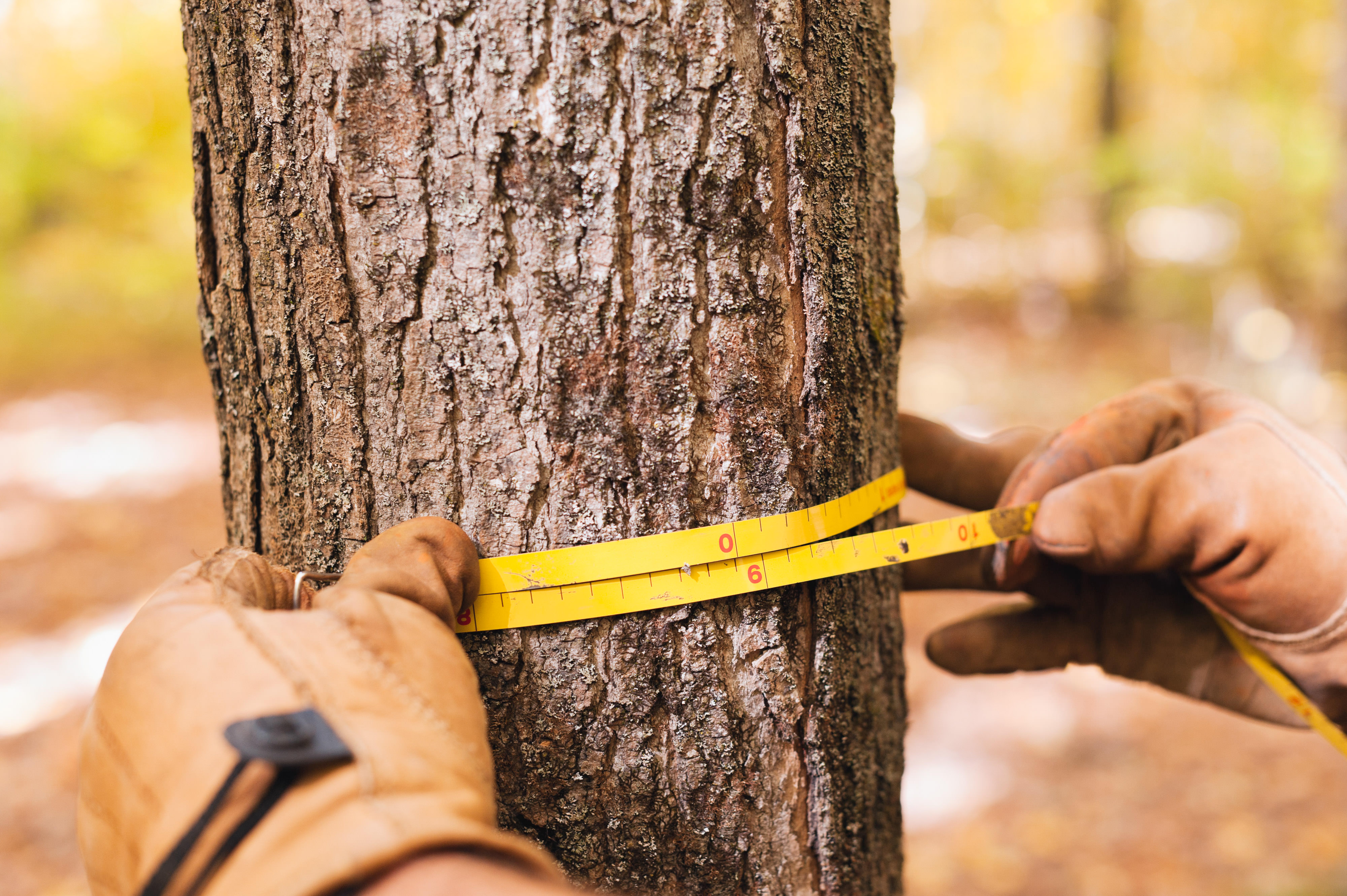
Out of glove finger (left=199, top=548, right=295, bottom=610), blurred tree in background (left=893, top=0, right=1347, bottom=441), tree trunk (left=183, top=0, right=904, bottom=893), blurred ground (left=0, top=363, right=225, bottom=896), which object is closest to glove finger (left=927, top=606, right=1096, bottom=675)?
tree trunk (left=183, top=0, right=904, bottom=893)

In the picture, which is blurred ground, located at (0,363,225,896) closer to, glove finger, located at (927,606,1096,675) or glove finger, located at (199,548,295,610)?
glove finger, located at (199,548,295,610)

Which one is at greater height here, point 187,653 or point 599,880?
point 187,653

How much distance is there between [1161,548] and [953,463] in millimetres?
428

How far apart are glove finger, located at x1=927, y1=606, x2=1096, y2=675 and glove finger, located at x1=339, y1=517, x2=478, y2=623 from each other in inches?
42.7

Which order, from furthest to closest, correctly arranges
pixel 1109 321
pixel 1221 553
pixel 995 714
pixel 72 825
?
pixel 1109 321 < pixel 995 714 < pixel 72 825 < pixel 1221 553

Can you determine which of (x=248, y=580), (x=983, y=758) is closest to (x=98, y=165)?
(x=983, y=758)

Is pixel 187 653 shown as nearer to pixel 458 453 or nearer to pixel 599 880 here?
pixel 458 453

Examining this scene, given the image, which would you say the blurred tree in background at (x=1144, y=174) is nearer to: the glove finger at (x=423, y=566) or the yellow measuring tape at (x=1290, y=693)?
the yellow measuring tape at (x=1290, y=693)

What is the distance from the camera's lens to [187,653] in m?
0.82

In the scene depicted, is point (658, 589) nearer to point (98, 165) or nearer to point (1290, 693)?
point (1290, 693)

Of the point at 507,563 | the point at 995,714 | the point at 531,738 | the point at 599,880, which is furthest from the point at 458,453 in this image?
the point at 995,714

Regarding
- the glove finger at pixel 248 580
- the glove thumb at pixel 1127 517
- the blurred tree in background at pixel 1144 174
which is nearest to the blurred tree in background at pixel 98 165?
the blurred tree in background at pixel 1144 174

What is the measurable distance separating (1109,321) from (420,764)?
1236cm

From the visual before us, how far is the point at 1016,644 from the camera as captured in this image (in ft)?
5.62
